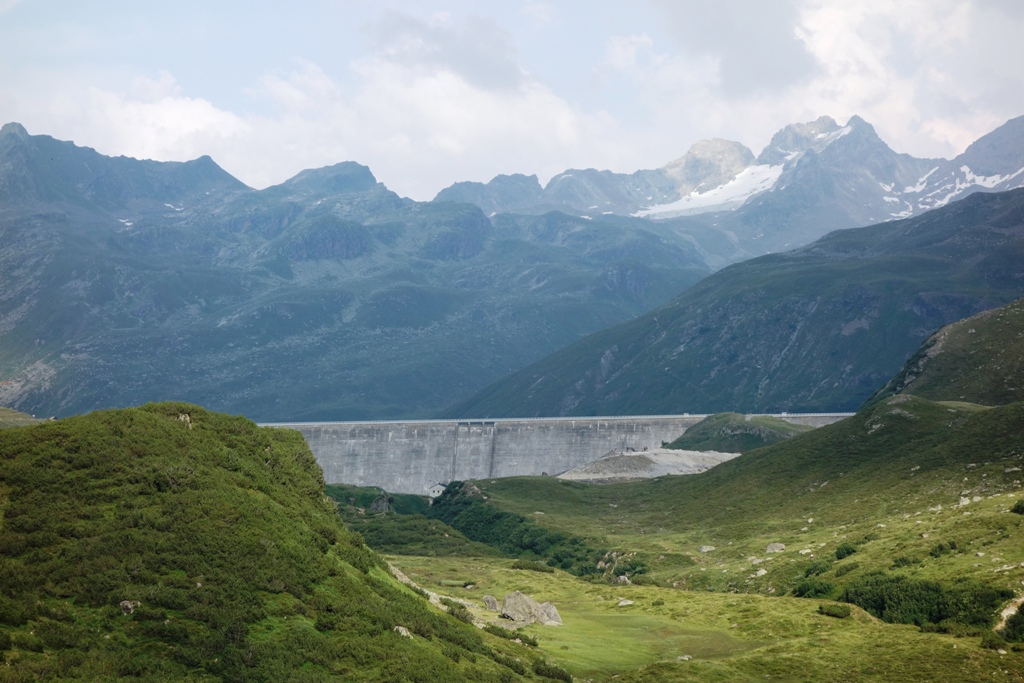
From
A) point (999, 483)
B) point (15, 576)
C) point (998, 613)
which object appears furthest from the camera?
point (999, 483)

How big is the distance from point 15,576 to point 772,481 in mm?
97167

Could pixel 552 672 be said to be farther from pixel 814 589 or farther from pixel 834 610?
pixel 814 589

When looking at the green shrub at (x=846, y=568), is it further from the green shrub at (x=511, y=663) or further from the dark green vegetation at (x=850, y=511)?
the green shrub at (x=511, y=663)

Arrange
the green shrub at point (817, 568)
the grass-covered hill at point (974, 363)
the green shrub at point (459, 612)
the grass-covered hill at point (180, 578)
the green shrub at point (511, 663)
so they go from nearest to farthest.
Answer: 1. the grass-covered hill at point (180, 578)
2. the green shrub at point (511, 663)
3. the green shrub at point (459, 612)
4. the green shrub at point (817, 568)
5. the grass-covered hill at point (974, 363)

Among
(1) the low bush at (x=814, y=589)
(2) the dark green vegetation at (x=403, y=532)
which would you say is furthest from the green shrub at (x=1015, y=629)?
(2) the dark green vegetation at (x=403, y=532)

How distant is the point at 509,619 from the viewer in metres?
56.0

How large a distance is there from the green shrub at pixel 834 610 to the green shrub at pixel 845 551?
17.0 metres

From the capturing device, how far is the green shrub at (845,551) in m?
73.7

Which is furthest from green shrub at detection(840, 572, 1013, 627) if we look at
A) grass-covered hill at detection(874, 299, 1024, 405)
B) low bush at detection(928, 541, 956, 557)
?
grass-covered hill at detection(874, 299, 1024, 405)

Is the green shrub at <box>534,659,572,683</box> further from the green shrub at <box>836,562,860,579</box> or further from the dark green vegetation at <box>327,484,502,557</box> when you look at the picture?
the dark green vegetation at <box>327,484,502,557</box>

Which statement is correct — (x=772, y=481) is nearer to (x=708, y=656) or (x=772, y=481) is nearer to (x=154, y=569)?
(x=708, y=656)

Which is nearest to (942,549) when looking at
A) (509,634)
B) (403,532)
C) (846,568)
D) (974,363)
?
(846,568)

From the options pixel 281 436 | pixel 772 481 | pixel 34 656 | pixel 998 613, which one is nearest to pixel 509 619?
pixel 281 436

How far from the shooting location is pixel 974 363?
16200 cm
